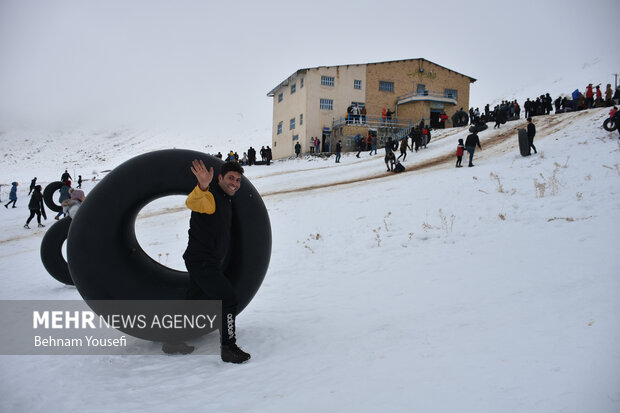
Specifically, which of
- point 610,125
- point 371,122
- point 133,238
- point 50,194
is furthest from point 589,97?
point 50,194

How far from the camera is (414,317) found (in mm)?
4016

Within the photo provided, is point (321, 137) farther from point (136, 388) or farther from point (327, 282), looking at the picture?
point (136, 388)

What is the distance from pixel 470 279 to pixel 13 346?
17.3 feet

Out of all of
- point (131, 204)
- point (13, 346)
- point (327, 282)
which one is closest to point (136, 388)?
point (131, 204)

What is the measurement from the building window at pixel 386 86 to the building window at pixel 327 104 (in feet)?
16.8

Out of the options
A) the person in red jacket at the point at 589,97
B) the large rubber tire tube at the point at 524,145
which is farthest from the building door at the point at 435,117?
the large rubber tire tube at the point at 524,145

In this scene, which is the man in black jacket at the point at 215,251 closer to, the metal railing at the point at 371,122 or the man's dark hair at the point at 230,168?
the man's dark hair at the point at 230,168

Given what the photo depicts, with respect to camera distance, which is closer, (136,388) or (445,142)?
(136,388)

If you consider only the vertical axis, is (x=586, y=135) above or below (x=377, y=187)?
above

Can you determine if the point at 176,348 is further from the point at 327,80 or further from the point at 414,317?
the point at 327,80

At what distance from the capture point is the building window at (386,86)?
3525 cm

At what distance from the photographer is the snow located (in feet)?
8.36

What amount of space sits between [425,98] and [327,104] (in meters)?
8.82

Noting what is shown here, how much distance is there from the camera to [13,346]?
12.4 feet
